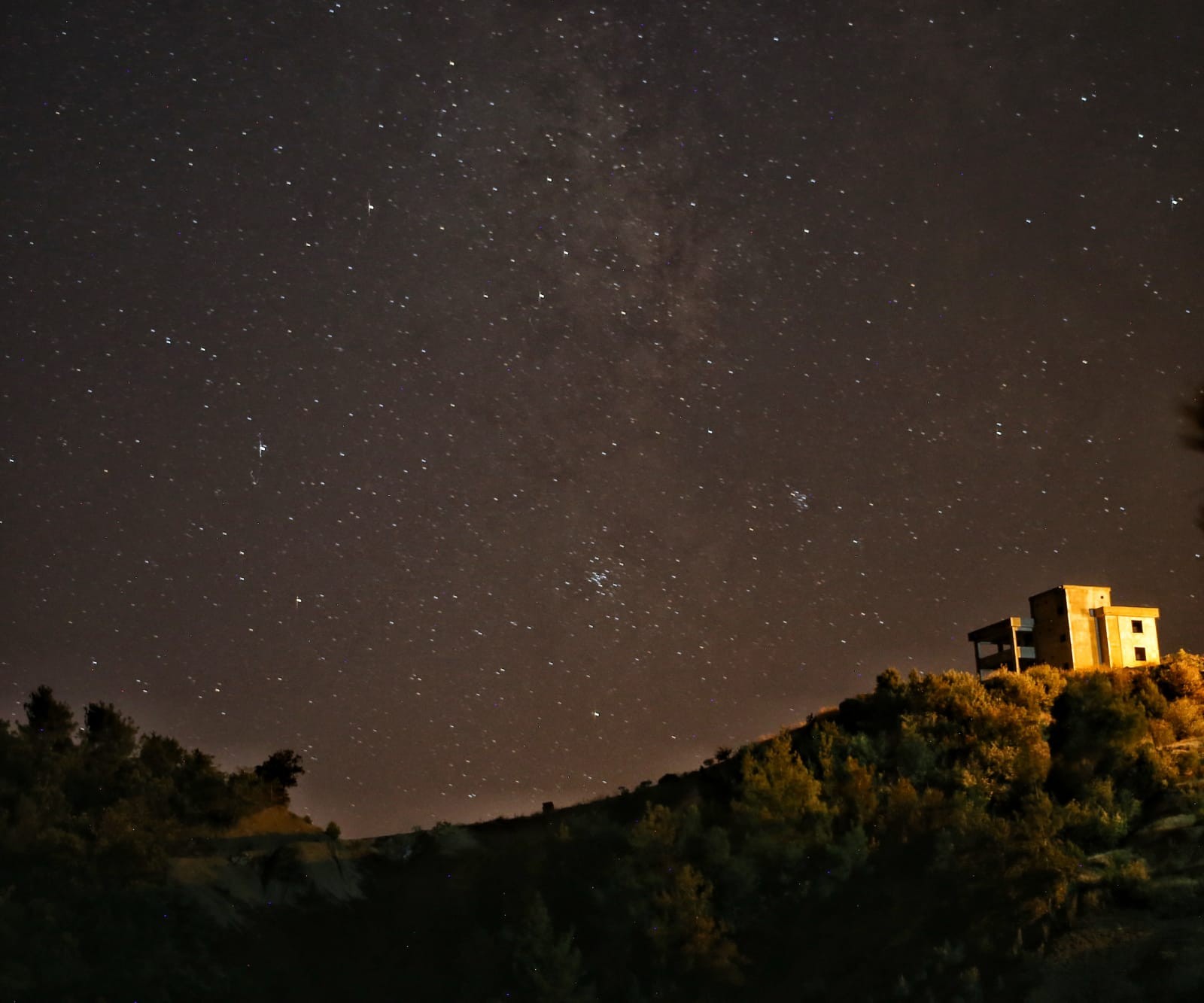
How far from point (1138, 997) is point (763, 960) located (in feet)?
29.6

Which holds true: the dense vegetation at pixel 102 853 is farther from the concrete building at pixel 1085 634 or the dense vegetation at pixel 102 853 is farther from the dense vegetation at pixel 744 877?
the concrete building at pixel 1085 634

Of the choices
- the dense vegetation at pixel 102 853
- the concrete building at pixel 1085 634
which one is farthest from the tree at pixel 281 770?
the concrete building at pixel 1085 634

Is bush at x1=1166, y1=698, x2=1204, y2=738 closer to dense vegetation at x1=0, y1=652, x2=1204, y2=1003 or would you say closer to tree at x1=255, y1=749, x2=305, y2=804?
dense vegetation at x1=0, y1=652, x2=1204, y2=1003

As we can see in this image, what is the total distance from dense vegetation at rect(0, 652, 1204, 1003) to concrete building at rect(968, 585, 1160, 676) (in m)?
3.18

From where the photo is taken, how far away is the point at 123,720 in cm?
4784

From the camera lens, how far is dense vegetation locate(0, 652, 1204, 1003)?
88.2ft

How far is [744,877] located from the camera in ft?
100

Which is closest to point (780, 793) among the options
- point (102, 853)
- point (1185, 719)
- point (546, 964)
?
point (546, 964)

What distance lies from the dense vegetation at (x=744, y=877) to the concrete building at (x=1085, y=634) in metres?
3.18

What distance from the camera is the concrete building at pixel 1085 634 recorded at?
46031 mm

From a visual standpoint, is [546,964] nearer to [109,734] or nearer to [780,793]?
[780,793]

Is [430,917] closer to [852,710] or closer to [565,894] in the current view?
[565,894]

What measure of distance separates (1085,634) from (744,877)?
21.8 m

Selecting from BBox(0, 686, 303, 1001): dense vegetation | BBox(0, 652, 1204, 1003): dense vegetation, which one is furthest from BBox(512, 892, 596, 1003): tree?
BBox(0, 686, 303, 1001): dense vegetation
